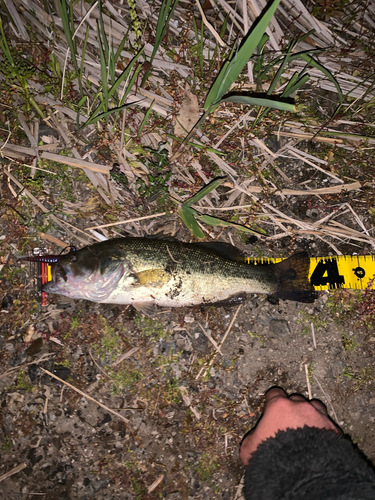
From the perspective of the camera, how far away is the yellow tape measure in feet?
13.1

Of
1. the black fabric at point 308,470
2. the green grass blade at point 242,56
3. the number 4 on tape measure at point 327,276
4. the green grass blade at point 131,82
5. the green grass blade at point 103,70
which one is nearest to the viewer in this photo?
the green grass blade at point 242,56

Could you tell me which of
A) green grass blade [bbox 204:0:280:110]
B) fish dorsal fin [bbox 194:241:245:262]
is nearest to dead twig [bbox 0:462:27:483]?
fish dorsal fin [bbox 194:241:245:262]

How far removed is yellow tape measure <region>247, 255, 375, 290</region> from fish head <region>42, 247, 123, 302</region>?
1.77 metres

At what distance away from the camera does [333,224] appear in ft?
13.6

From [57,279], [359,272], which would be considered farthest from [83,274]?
[359,272]

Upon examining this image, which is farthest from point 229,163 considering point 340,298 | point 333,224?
point 340,298

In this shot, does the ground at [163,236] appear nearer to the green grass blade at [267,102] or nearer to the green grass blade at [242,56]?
the green grass blade at [242,56]

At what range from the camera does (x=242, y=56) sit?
251 centimetres

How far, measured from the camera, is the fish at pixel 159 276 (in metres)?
3.34

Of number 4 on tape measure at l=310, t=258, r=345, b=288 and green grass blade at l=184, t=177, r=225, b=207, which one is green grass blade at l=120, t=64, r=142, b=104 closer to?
green grass blade at l=184, t=177, r=225, b=207

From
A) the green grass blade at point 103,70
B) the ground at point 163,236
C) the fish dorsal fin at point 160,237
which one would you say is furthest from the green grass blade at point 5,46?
the fish dorsal fin at point 160,237

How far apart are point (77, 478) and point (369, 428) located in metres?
3.84

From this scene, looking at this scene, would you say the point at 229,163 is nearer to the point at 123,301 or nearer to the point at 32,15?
the point at 123,301

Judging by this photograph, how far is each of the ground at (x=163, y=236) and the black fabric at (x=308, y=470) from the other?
1.94 ft
